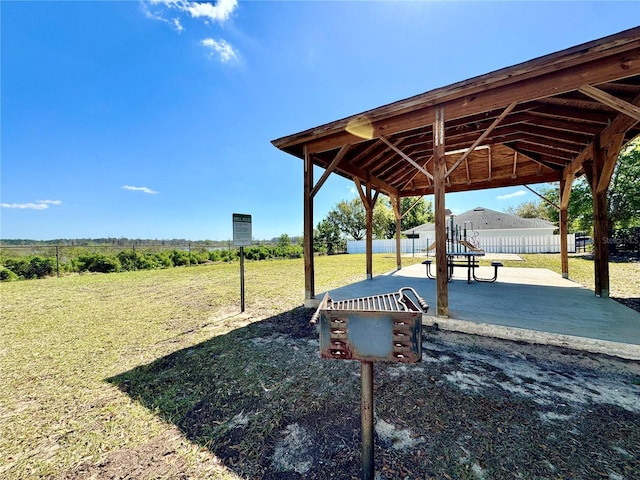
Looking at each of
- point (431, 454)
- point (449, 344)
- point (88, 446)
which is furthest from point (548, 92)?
point (88, 446)

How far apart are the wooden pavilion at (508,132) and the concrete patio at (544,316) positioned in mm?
417

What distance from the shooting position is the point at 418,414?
174cm

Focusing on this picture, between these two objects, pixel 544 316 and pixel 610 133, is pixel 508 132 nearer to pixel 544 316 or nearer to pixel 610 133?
pixel 610 133

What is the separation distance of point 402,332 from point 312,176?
3937mm

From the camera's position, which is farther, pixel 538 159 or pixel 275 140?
pixel 538 159

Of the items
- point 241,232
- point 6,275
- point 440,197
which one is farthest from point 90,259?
point 440,197

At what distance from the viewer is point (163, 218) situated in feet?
124

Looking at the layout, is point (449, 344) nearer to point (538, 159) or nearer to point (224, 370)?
point (224, 370)

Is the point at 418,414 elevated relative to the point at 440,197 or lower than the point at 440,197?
lower

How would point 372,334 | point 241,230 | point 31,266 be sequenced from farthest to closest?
point 31,266 → point 241,230 → point 372,334

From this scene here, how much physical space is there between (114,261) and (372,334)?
13286 millimetres

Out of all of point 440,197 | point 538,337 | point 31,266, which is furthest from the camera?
point 31,266

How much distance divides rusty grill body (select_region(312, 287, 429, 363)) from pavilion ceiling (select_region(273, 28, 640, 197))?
9.77ft

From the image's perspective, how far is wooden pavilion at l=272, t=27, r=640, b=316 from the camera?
251 cm
